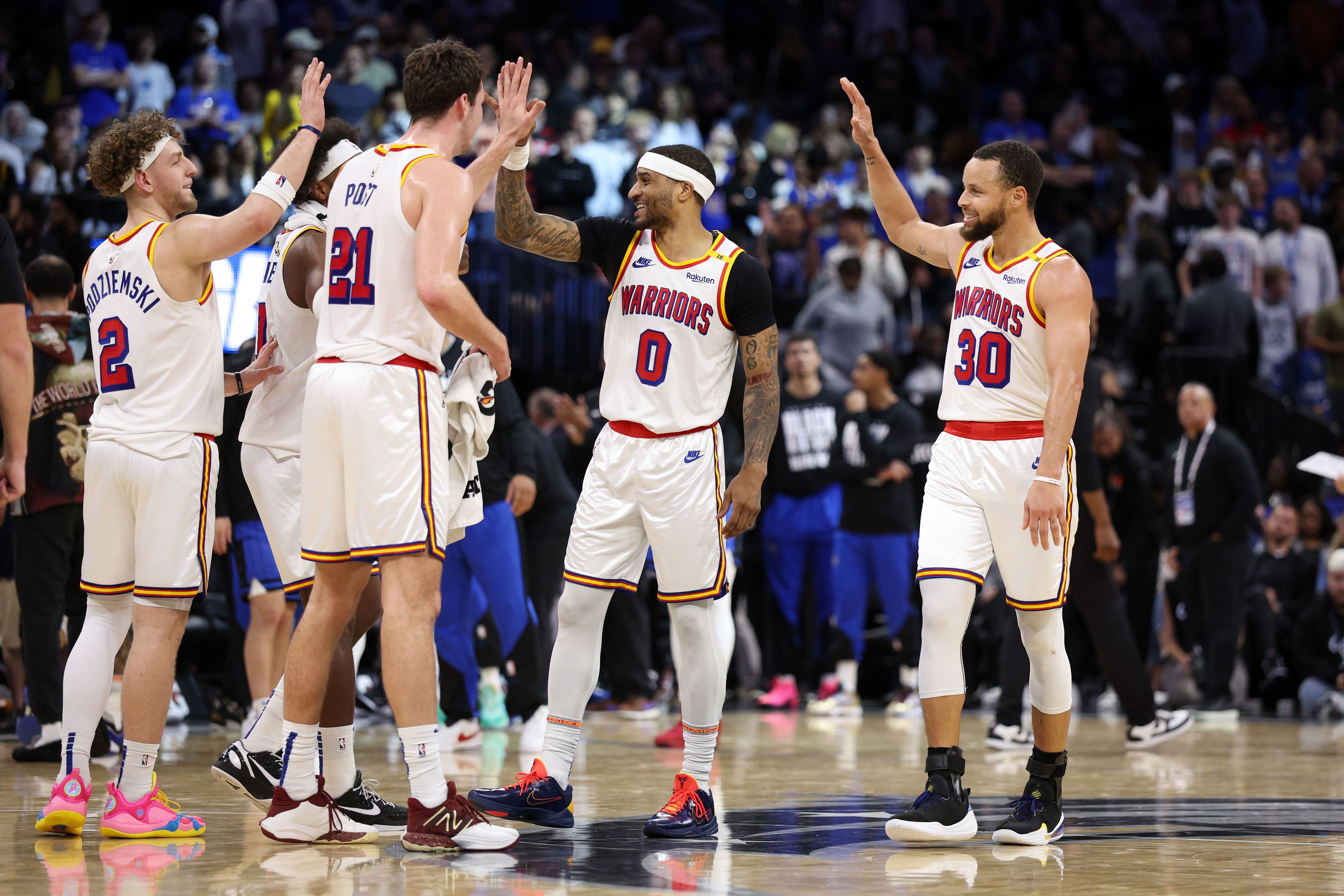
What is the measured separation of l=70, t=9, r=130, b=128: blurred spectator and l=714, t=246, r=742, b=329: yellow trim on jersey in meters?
11.5

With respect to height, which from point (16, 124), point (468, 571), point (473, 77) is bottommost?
point (468, 571)

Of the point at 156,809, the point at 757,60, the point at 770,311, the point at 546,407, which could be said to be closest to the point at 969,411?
the point at 770,311

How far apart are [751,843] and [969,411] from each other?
67.1 inches

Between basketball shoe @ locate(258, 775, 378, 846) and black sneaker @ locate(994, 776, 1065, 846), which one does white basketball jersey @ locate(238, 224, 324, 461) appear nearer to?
basketball shoe @ locate(258, 775, 378, 846)

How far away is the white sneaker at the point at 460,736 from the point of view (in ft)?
26.4

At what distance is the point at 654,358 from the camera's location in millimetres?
5277

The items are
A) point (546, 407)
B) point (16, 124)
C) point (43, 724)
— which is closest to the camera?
point (43, 724)

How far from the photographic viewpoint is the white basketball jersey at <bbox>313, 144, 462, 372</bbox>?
15.3ft

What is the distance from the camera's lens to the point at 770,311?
5.39m

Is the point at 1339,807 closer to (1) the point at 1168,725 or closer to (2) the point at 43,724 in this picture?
(1) the point at 1168,725

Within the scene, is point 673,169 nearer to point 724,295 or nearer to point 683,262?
point 683,262

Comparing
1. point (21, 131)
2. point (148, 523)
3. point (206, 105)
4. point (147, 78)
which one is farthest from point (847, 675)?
point (147, 78)

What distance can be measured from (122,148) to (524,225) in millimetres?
1418

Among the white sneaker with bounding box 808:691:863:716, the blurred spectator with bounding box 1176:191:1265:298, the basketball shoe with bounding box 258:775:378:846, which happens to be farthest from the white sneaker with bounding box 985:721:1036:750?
the blurred spectator with bounding box 1176:191:1265:298
